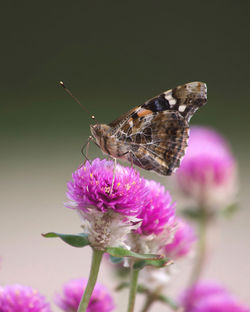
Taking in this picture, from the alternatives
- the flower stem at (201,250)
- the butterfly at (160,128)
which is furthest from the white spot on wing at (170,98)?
the flower stem at (201,250)

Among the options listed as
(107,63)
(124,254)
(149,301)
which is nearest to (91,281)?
(124,254)

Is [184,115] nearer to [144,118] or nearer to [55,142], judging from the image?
[144,118]

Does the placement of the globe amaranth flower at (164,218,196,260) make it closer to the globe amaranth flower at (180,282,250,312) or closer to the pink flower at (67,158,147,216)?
the globe amaranth flower at (180,282,250,312)

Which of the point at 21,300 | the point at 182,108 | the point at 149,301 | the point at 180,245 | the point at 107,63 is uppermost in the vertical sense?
the point at 107,63

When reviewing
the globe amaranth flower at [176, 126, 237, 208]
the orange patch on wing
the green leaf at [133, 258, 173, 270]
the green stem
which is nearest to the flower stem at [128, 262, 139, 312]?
the green leaf at [133, 258, 173, 270]

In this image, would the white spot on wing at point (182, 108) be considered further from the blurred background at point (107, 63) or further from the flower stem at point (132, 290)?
the blurred background at point (107, 63)

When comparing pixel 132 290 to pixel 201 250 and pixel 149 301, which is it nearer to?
pixel 149 301

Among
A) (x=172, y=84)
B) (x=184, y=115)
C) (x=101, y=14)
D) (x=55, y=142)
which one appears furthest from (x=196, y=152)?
(x=101, y=14)
